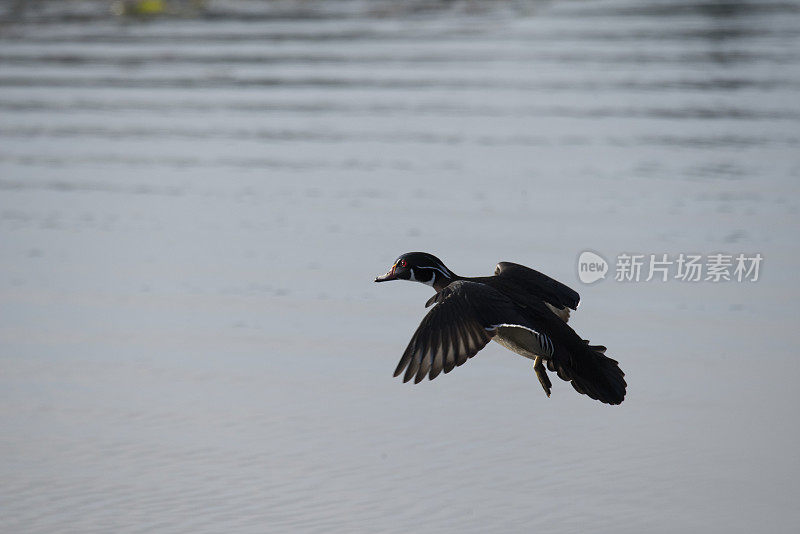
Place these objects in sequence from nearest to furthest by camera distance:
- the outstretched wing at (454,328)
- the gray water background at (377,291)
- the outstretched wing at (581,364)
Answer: the outstretched wing at (454,328) → the outstretched wing at (581,364) → the gray water background at (377,291)

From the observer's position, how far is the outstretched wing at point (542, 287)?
8312 mm

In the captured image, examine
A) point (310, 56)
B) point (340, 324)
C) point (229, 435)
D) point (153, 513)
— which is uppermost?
point (310, 56)

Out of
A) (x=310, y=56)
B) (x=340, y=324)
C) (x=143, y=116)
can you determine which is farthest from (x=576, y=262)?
(x=310, y=56)

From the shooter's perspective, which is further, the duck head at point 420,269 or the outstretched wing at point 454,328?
the duck head at point 420,269

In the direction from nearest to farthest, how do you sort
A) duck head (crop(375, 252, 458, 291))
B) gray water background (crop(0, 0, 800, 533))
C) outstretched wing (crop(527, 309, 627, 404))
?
outstretched wing (crop(527, 309, 627, 404)) < gray water background (crop(0, 0, 800, 533)) < duck head (crop(375, 252, 458, 291))

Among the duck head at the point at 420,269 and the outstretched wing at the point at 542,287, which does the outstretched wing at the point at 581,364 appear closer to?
the outstretched wing at the point at 542,287

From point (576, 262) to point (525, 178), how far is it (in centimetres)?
324

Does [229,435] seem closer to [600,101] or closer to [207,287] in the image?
[207,287]

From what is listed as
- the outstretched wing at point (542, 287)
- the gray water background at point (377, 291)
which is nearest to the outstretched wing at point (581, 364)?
the outstretched wing at point (542, 287)

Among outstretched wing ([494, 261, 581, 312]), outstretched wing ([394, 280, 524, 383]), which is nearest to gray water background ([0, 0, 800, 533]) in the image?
A: outstretched wing ([494, 261, 581, 312])

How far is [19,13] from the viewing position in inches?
1316

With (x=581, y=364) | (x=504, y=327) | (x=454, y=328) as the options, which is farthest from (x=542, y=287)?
(x=454, y=328)

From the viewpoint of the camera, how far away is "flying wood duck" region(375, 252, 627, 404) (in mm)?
7129

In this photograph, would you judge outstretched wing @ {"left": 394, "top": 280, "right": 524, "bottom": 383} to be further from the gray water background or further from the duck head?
the gray water background
